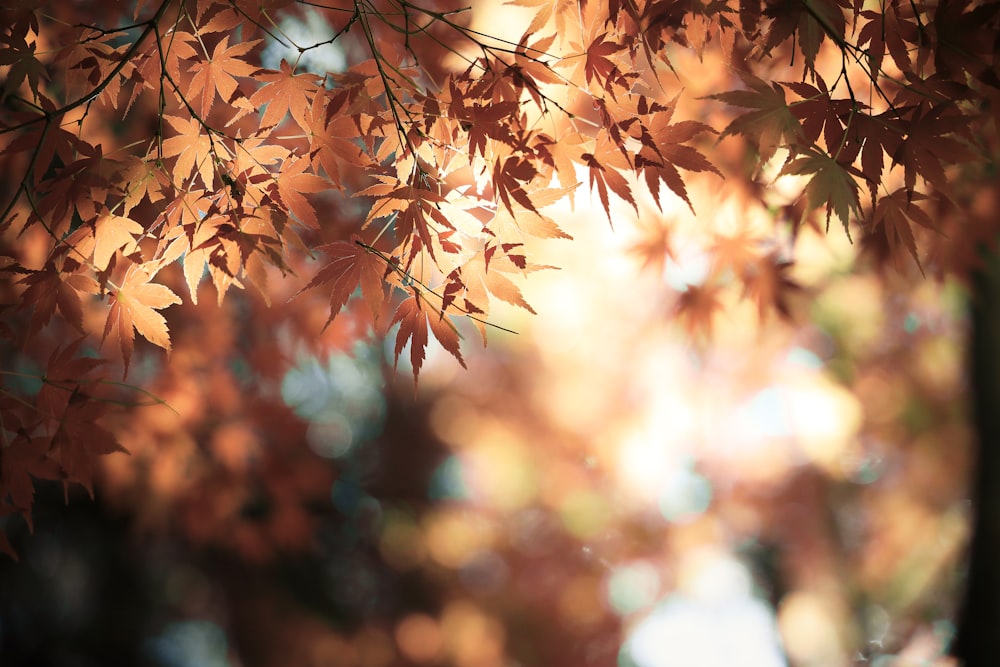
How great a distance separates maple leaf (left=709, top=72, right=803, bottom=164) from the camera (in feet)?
4.35

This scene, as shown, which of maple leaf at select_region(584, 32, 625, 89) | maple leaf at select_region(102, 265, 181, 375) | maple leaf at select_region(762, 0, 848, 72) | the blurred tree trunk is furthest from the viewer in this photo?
the blurred tree trunk

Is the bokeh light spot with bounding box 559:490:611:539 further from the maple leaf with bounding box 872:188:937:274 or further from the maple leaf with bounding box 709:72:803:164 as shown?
the maple leaf with bounding box 709:72:803:164

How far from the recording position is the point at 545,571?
7.65 m

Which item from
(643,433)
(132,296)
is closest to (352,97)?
(132,296)

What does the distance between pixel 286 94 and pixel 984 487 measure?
3088 mm

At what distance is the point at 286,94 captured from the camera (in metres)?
1.44

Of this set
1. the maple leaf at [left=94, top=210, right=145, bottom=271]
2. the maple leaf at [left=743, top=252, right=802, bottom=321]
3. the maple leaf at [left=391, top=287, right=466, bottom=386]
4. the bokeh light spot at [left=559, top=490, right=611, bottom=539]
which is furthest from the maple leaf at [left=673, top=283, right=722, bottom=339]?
the bokeh light spot at [left=559, top=490, right=611, bottom=539]

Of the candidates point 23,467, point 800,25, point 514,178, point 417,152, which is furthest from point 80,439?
point 800,25

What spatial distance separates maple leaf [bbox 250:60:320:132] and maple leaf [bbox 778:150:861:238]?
2.97 feet

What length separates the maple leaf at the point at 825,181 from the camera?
1301mm

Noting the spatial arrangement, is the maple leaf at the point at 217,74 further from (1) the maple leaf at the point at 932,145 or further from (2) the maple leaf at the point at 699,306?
Answer: (2) the maple leaf at the point at 699,306

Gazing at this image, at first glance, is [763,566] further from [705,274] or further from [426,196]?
[426,196]

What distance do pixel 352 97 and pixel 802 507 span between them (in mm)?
7760

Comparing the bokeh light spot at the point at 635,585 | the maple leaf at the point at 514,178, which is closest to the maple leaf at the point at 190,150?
the maple leaf at the point at 514,178
